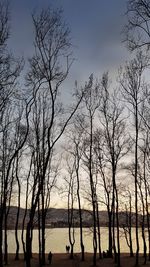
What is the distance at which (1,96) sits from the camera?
15.7 metres

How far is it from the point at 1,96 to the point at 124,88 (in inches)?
483

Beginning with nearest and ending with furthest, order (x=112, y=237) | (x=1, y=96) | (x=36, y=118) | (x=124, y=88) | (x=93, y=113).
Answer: (x=1, y=96) < (x=124, y=88) < (x=36, y=118) < (x=93, y=113) < (x=112, y=237)

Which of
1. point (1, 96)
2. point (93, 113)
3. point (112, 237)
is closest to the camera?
point (1, 96)

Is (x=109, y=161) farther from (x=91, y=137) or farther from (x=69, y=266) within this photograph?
(x=69, y=266)

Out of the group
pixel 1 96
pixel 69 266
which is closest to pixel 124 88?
pixel 1 96

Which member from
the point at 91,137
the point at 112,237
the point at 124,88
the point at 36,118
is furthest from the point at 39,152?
the point at 112,237

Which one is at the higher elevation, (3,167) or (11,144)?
(11,144)

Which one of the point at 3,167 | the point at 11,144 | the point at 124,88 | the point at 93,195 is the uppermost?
the point at 124,88

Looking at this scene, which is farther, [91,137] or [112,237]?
[112,237]

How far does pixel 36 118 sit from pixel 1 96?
1283cm

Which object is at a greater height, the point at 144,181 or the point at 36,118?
the point at 36,118

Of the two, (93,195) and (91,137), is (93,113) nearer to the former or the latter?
(91,137)

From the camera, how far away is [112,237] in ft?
122

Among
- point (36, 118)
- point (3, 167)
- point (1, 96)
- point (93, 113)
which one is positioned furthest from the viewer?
point (93, 113)
